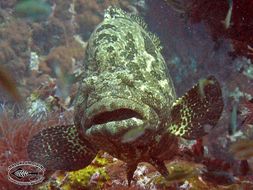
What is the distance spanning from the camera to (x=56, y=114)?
7.21 metres

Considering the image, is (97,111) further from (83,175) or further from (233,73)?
(233,73)

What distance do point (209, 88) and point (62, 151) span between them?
7.46 feet

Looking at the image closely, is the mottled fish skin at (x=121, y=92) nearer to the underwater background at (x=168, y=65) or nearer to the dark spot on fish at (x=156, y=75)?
the dark spot on fish at (x=156, y=75)

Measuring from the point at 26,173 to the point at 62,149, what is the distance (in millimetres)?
898

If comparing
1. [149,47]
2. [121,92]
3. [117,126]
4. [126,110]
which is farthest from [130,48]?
[117,126]

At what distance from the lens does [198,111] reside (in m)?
4.74

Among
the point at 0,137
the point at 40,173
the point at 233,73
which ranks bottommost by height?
the point at 0,137

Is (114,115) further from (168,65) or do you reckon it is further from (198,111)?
(168,65)

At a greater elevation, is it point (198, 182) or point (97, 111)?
point (97, 111)

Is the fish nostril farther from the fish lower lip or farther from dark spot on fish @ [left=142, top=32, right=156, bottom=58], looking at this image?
dark spot on fish @ [left=142, top=32, right=156, bottom=58]

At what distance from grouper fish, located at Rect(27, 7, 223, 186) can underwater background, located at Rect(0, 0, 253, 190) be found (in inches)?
15.5

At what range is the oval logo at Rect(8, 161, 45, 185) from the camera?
16.7 ft

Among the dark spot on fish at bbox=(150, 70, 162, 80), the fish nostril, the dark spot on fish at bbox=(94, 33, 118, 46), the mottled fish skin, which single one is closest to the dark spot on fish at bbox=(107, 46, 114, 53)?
the mottled fish skin

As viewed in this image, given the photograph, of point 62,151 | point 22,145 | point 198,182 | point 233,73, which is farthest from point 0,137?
point 233,73
